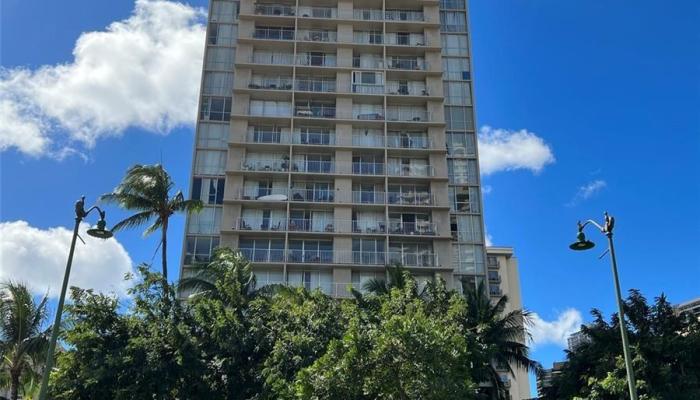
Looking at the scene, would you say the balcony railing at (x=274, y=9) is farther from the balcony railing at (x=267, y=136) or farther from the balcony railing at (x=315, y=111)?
the balcony railing at (x=267, y=136)

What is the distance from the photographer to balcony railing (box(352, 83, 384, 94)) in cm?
5138

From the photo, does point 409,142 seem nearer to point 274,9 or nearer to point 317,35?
point 317,35

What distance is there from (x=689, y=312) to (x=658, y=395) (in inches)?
210

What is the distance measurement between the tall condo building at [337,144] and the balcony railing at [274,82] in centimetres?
11

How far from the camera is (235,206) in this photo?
46875mm

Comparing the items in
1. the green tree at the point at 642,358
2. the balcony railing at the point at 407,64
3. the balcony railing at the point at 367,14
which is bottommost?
the green tree at the point at 642,358

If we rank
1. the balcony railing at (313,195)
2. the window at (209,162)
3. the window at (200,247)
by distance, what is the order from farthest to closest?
the window at (209,162) < the balcony railing at (313,195) < the window at (200,247)

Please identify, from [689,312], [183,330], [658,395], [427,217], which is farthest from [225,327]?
[427,217]

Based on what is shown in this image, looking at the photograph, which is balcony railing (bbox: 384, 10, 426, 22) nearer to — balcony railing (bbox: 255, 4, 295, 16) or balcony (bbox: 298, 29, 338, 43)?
balcony (bbox: 298, 29, 338, 43)

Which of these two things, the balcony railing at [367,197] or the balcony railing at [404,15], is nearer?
the balcony railing at [367,197]

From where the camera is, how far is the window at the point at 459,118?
5294 centimetres

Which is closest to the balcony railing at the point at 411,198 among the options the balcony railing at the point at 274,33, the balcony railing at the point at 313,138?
the balcony railing at the point at 313,138

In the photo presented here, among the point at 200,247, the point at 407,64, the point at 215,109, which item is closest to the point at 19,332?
the point at 200,247

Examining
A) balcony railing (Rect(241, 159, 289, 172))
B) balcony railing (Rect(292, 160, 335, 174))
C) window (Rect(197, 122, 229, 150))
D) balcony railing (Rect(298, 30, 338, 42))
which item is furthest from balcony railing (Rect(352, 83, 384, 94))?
window (Rect(197, 122, 229, 150))
